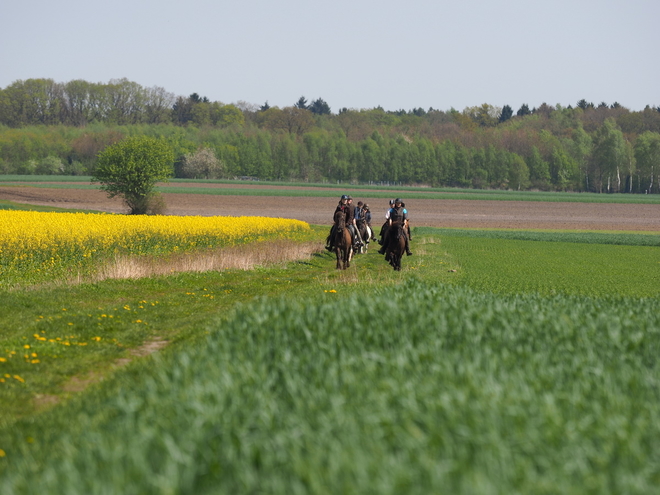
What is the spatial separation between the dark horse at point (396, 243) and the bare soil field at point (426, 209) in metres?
40.0

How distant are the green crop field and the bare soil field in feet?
178

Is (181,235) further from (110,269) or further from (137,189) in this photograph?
(137,189)

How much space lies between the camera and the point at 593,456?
17.3 ft

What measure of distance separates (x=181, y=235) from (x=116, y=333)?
17.4 meters

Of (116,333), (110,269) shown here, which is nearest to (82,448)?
(116,333)

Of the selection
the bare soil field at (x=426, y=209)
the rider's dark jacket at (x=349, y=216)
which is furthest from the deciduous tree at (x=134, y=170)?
the rider's dark jacket at (x=349, y=216)

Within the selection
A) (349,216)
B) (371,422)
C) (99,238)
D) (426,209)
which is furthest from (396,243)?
(426,209)

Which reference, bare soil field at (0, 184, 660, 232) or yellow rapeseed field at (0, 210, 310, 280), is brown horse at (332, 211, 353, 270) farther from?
bare soil field at (0, 184, 660, 232)

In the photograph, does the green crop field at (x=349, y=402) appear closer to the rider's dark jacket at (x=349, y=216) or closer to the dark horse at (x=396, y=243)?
the dark horse at (x=396, y=243)

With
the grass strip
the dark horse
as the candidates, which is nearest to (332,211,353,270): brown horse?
the dark horse

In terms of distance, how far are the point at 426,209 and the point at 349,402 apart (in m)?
82.0

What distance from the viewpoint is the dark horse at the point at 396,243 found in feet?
Answer: 81.8

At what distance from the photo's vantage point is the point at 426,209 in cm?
8750

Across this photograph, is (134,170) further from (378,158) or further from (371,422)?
(378,158)
